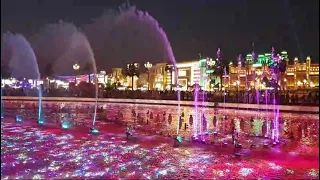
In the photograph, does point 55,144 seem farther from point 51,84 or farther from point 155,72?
point 155,72

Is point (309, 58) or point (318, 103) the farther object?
point (309, 58)

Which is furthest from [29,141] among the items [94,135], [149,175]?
[149,175]

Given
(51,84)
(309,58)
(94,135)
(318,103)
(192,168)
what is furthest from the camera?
(309,58)

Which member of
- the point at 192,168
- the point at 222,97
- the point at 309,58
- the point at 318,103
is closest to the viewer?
the point at 192,168

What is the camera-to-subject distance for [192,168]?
12.1m

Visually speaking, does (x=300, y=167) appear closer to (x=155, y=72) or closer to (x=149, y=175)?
(x=149, y=175)

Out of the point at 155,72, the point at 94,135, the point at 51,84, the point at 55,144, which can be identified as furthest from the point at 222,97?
the point at 155,72

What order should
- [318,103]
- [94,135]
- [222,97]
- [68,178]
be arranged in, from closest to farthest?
[68,178] → [94,135] → [318,103] → [222,97]

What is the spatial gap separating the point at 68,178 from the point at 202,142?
24.7ft

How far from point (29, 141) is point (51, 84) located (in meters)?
84.9

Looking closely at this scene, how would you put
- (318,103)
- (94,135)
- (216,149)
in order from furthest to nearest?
(318,103) → (94,135) → (216,149)

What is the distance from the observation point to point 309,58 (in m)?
116

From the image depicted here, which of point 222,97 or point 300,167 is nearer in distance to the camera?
point 300,167

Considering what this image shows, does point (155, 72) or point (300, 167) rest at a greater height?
point (155, 72)
